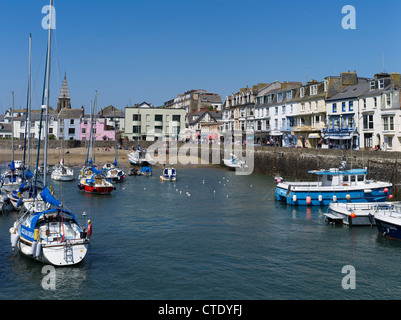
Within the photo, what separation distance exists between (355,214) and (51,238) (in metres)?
19.0

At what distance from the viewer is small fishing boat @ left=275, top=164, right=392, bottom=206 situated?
34344mm

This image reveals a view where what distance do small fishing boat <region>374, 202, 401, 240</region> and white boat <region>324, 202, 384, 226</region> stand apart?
4.28 ft

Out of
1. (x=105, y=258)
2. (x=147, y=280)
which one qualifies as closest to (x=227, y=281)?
(x=147, y=280)

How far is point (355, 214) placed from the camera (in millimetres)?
28438

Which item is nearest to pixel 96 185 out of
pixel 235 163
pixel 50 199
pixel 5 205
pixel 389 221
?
pixel 5 205

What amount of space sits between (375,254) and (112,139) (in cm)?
8994

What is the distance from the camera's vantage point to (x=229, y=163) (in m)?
71.6

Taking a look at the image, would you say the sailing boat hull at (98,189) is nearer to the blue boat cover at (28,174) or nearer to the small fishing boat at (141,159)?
the blue boat cover at (28,174)

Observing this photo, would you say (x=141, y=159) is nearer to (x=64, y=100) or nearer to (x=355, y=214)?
(x=355, y=214)

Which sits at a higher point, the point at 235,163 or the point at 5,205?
the point at 235,163

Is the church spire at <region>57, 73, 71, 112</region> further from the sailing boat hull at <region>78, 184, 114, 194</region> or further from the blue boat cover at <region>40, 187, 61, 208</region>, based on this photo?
the blue boat cover at <region>40, 187, 61, 208</region>

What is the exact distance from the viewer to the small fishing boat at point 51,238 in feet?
64.8

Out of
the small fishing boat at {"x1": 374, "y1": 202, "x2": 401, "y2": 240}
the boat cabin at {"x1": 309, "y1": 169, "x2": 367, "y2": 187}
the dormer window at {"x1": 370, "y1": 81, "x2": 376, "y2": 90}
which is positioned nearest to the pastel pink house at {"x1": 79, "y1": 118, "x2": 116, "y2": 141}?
the dormer window at {"x1": 370, "y1": 81, "x2": 376, "y2": 90}

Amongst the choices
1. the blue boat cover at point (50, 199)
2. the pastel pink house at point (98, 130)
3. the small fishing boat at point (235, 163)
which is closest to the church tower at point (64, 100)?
the pastel pink house at point (98, 130)
